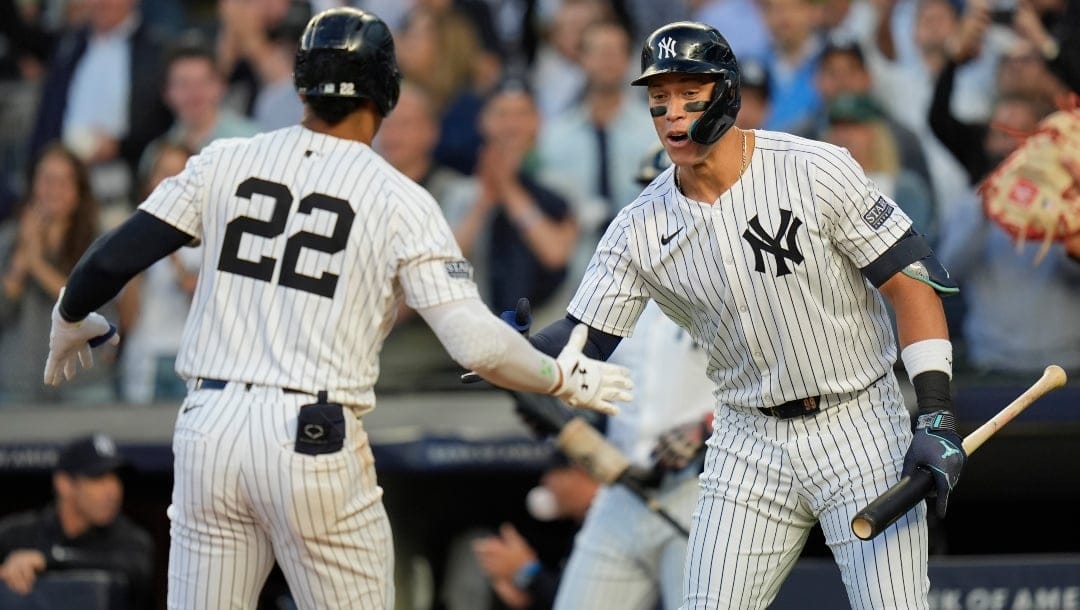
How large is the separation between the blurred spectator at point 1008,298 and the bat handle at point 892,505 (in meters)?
2.88

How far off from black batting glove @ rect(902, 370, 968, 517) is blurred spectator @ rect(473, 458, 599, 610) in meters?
2.52

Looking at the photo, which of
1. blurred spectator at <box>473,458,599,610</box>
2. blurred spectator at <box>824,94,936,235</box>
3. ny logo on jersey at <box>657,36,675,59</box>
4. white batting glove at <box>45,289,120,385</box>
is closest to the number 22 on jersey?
white batting glove at <box>45,289,120,385</box>

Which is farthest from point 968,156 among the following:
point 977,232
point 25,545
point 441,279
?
point 25,545

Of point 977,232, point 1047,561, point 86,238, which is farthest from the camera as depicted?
point 86,238

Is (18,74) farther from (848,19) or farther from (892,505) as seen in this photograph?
(892,505)

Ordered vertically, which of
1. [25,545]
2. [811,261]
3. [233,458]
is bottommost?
[25,545]

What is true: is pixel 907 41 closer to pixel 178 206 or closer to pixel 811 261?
pixel 811 261

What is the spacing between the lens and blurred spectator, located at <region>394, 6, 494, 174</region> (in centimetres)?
744

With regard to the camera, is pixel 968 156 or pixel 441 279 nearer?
pixel 441 279

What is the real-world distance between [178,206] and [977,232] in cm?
372

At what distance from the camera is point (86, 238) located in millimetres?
7723

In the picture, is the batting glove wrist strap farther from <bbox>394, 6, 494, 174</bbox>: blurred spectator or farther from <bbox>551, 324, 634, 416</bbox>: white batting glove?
<bbox>394, 6, 494, 174</bbox>: blurred spectator

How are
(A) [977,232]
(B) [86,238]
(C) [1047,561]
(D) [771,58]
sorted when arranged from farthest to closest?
(B) [86,238]
(D) [771,58]
(A) [977,232]
(C) [1047,561]

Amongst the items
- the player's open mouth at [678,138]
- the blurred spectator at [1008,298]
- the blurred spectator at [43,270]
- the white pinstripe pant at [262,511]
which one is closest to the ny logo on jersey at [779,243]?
the player's open mouth at [678,138]
